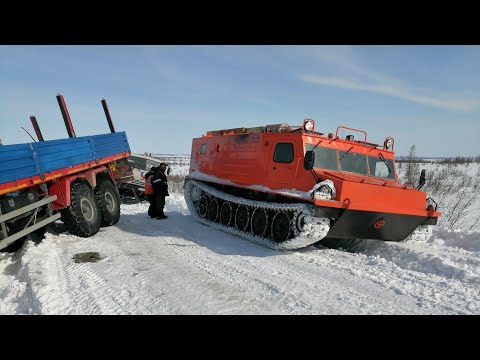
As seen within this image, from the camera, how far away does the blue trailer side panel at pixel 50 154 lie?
6.15 metres

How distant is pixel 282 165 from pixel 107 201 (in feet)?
15.9

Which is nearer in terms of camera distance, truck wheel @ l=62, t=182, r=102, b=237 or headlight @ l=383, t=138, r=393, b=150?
truck wheel @ l=62, t=182, r=102, b=237

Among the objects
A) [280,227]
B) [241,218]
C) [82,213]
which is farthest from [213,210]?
[82,213]

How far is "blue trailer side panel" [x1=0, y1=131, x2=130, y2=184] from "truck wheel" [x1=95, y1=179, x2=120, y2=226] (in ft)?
2.50

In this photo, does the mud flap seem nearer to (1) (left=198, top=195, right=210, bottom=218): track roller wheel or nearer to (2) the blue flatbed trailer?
(1) (left=198, top=195, right=210, bottom=218): track roller wheel

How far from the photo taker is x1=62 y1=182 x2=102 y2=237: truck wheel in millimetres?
7898

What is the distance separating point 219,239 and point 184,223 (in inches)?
93.5

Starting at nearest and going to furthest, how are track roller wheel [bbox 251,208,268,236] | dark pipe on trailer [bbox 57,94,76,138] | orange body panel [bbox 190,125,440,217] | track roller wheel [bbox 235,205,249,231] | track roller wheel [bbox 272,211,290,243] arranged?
orange body panel [bbox 190,125,440,217] < track roller wheel [bbox 272,211,290,243] < track roller wheel [bbox 251,208,268,236] < track roller wheel [bbox 235,205,249,231] < dark pipe on trailer [bbox 57,94,76,138]

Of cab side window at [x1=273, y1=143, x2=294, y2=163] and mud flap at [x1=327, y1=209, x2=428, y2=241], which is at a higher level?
cab side window at [x1=273, y1=143, x2=294, y2=163]

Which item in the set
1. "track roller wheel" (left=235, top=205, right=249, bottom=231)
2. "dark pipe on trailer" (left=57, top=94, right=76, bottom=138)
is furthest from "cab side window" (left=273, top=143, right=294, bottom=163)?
"dark pipe on trailer" (left=57, top=94, right=76, bottom=138)

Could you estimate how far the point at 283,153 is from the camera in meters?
7.60

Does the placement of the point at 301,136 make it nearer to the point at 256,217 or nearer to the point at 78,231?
the point at 256,217

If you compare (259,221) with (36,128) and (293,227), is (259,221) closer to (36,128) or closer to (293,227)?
(293,227)
